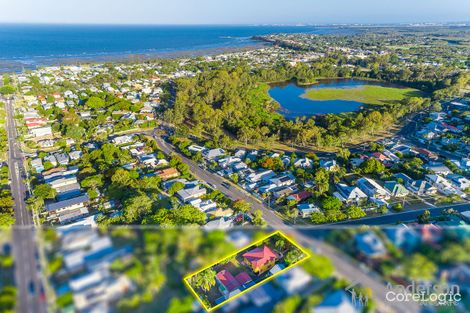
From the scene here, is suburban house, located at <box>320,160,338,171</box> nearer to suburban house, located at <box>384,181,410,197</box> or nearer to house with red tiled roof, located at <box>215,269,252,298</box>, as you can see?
suburban house, located at <box>384,181,410,197</box>

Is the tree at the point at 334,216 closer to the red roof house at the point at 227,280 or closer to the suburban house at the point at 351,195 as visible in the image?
the suburban house at the point at 351,195

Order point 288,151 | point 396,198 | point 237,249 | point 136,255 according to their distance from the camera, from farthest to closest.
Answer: point 288,151, point 396,198, point 237,249, point 136,255

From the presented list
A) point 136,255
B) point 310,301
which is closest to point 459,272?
point 310,301

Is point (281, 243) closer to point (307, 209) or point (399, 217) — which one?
point (307, 209)

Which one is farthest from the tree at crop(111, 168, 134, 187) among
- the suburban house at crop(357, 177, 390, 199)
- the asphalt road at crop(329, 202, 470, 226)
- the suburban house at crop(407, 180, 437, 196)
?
the suburban house at crop(407, 180, 437, 196)

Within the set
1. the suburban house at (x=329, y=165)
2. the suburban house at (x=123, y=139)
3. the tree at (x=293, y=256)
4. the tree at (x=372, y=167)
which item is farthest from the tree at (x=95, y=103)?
the tree at (x=293, y=256)

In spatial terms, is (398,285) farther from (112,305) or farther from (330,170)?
(330,170)
